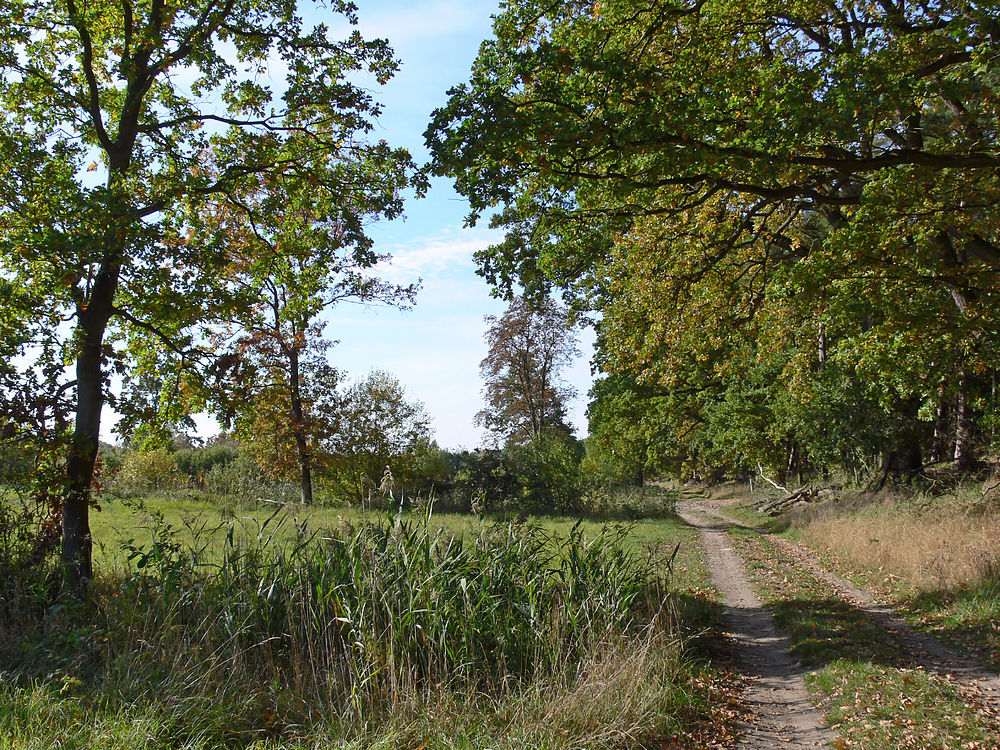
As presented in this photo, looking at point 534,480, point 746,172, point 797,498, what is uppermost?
point 746,172

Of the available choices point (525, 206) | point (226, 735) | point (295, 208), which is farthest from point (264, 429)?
point (226, 735)

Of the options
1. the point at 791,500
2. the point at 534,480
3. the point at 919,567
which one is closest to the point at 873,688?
the point at 919,567

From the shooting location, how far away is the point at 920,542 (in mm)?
11906

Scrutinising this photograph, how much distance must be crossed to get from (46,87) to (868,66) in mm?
11367

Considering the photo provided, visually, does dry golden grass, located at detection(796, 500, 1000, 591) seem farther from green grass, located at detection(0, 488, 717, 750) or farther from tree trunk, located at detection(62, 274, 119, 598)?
tree trunk, located at detection(62, 274, 119, 598)

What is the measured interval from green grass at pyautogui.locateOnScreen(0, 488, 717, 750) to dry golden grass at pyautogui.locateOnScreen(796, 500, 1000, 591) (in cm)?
550

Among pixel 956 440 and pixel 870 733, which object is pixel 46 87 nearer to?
pixel 870 733

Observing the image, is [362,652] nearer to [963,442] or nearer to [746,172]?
[746,172]

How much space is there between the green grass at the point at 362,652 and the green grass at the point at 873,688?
3.99ft

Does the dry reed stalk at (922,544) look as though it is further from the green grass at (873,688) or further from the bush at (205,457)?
the bush at (205,457)

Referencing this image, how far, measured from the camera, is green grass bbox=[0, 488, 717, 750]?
494 cm

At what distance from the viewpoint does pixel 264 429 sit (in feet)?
81.6

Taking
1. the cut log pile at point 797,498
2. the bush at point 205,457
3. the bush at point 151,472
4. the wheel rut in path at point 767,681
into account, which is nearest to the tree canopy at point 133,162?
the wheel rut in path at point 767,681

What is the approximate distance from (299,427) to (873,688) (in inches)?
860
